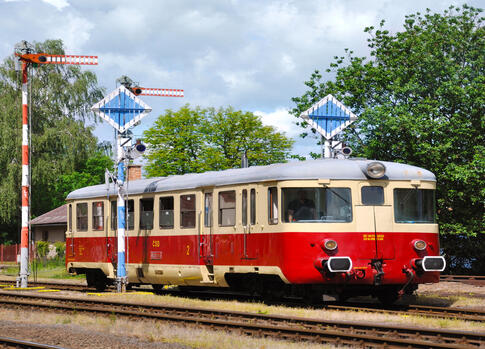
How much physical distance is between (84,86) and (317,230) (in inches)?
1667

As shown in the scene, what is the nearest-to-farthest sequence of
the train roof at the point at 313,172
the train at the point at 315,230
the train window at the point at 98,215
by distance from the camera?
the train at the point at 315,230 < the train roof at the point at 313,172 < the train window at the point at 98,215

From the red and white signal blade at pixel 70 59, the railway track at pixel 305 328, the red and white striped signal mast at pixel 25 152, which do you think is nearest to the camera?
the railway track at pixel 305 328

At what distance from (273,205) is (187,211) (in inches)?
131

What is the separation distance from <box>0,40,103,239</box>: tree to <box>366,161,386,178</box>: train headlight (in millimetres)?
39173

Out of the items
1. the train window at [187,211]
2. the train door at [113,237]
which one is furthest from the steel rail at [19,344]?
the train door at [113,237]

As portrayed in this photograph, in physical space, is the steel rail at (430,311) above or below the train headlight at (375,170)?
below

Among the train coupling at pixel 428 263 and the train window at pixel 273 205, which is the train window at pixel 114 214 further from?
the train coupling at pixel 428 263

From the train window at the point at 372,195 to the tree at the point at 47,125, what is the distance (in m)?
39.2

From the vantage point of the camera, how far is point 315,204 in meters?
15.5

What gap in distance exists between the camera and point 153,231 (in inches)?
782

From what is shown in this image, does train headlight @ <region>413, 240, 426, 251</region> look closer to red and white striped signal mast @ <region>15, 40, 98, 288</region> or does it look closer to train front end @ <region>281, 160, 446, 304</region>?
train front end @ <region>281, 160, 446, 304</region>

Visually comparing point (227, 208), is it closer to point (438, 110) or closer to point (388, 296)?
point (388, 296)

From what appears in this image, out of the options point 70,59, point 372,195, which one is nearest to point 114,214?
point 70,59

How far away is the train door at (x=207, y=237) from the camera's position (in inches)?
703
